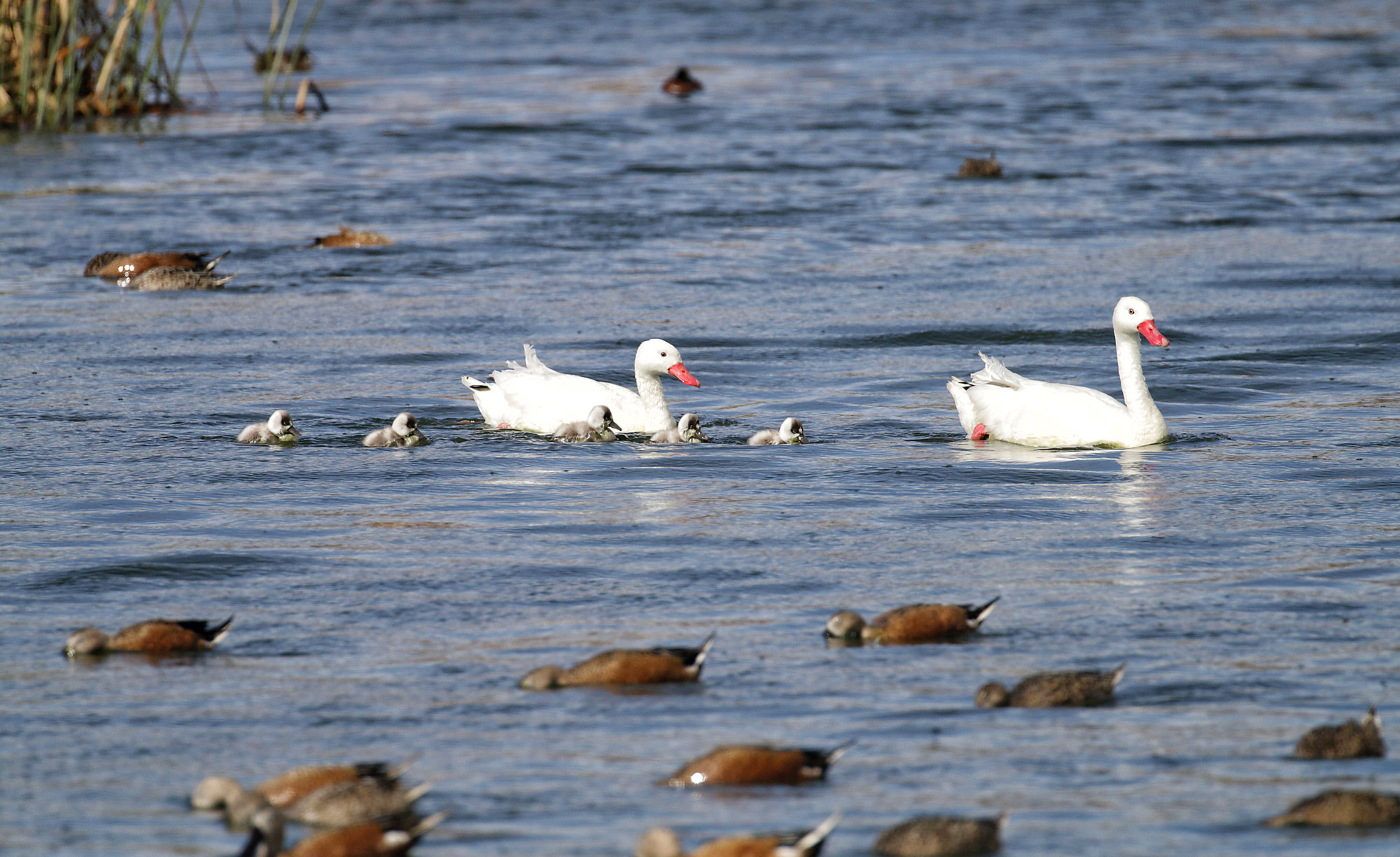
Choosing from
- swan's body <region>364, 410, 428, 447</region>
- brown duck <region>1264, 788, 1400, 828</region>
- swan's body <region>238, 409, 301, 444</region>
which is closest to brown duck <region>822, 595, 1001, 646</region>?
brown duck <region>1264, 788, 1400, 828</region>

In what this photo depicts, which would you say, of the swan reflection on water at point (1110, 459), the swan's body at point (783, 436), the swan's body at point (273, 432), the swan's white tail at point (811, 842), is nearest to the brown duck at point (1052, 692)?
the swan's white tail at point (811, 842)

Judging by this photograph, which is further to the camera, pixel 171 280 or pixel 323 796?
pixel 171 280

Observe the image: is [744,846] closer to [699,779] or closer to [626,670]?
[699,779]

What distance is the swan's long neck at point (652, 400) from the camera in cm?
1334

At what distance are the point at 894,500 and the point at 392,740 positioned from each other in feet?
15.7

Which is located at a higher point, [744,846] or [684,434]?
[744,846]

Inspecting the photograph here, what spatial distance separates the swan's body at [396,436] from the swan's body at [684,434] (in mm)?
1656

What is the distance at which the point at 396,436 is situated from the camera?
41.3ft

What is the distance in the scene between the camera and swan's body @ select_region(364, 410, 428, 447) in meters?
12.5

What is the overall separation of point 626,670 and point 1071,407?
19.4 ft

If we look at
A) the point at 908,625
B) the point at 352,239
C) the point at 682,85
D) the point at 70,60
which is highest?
the point at 70,60

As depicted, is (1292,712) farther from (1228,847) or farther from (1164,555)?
(1164,555)

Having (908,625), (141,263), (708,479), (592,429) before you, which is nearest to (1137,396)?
(708,479)

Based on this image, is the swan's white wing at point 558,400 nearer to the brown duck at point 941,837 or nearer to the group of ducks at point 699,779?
the group of ducks at point 699,779
